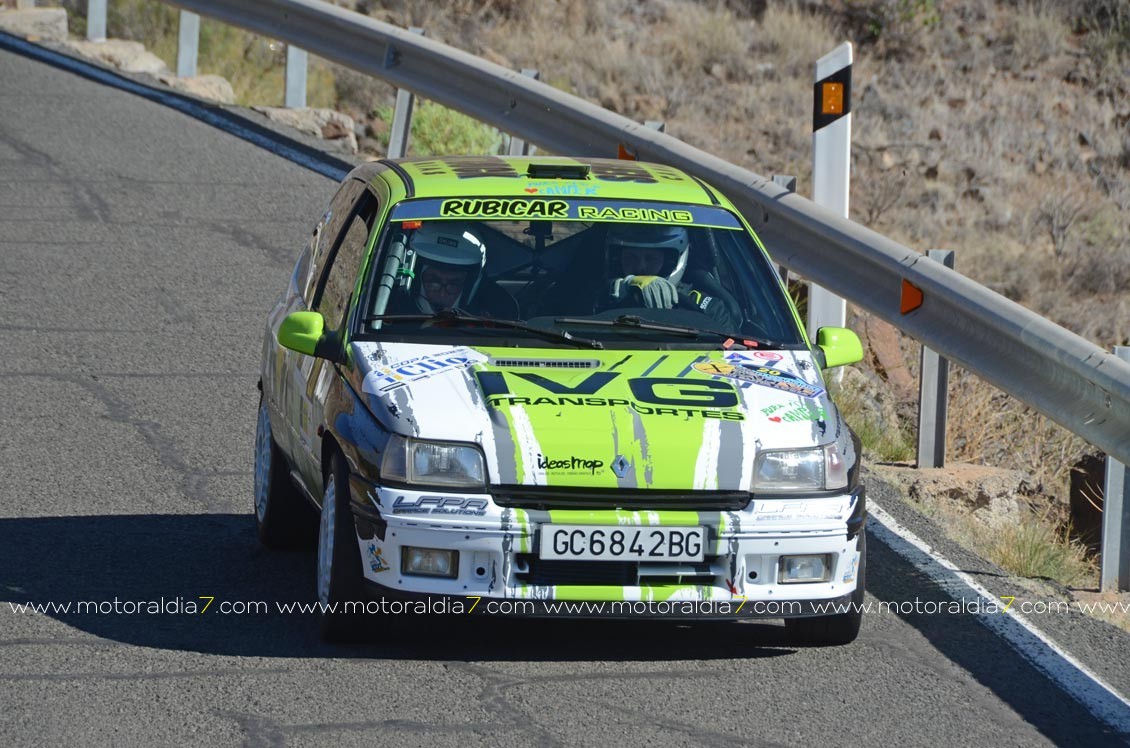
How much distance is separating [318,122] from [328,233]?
Answer: 954 centimetres

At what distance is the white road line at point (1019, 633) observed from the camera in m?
5.65

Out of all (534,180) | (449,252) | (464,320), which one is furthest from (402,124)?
(464,320)

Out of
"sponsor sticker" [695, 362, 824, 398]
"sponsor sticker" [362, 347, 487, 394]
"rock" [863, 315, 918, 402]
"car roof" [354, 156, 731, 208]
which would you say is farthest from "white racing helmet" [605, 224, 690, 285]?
"rock" [863, 315, 918, 402]

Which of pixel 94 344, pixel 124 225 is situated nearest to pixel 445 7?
pixel 124 225

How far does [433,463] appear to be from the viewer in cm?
565

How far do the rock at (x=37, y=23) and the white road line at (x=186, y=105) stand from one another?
38 centimetres

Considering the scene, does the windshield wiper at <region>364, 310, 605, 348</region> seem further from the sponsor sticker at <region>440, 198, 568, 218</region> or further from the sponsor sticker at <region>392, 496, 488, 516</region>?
the sponsor sticker at <region>392, 496, 488, 516</region>

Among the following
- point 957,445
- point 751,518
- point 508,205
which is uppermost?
point 508,205

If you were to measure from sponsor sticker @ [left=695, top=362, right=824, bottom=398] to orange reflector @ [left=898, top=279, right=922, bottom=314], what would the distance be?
2.43 m

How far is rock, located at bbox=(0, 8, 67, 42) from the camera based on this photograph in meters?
20.0

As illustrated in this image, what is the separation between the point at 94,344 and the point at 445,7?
53.1ft

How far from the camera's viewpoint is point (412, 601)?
5.67m

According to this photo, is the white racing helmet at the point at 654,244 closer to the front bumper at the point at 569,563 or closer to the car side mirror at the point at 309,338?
the car side mirror at the point at 309,338

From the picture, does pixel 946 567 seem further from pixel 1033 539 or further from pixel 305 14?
pixel 305 14
